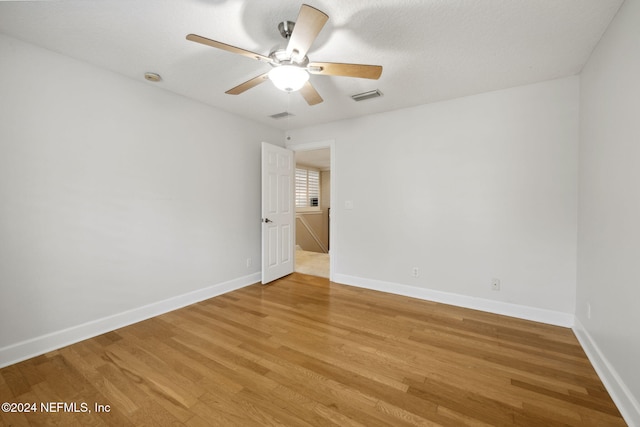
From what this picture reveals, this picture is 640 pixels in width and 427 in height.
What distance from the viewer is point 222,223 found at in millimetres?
3504

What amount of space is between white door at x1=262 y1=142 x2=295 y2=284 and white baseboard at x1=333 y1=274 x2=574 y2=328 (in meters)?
0.93

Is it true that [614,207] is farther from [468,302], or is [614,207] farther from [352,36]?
[352,36]

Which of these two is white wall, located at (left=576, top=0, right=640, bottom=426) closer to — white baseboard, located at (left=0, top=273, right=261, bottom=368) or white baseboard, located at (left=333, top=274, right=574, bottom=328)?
white baseboard, located at (left=333, top=274, right=574, bottom=328)

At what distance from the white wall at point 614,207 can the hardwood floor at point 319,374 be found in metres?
0.24

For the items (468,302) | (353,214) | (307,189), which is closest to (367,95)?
(353,214)

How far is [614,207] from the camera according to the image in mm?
1697

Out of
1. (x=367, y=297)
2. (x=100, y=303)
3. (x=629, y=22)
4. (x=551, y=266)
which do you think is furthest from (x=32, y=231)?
(x=551, y=266)

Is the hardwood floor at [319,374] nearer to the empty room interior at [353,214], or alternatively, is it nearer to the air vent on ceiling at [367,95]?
the empty room interior at [353,214]

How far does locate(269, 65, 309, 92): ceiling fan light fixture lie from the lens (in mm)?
1690

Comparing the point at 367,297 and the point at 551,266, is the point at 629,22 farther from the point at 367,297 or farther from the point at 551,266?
the point at 367,297

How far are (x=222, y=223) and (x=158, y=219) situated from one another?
815 millimetres

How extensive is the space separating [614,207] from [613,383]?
3.65ft

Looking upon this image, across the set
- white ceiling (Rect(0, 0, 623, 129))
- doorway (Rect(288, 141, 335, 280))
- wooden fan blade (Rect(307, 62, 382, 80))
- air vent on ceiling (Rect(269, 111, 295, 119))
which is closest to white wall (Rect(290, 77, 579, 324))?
white ceiling (Rect(0, 0, 623, 129))

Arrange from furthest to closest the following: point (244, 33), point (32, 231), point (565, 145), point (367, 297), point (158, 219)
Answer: point (367, 297) < point (158, 219) < point (565, 145) < point (32, 231) < point (244, 33)
